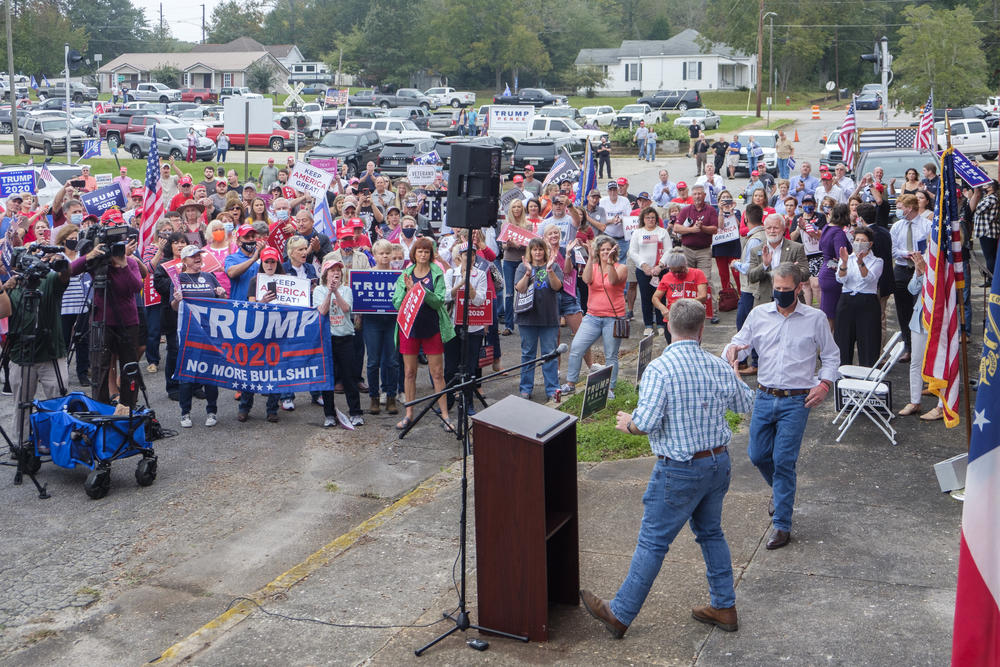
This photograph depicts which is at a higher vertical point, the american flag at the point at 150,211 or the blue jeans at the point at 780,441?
the american flag at the point at 150,211

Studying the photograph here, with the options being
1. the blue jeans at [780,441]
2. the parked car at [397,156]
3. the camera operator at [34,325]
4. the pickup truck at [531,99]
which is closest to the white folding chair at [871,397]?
the blue jeans at [780,441]

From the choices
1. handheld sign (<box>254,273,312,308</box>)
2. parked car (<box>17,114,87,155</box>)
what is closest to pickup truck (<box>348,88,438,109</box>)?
parked car (<box>17,114,87,155</box>)

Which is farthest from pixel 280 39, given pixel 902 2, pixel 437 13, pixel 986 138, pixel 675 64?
pixel 986 138

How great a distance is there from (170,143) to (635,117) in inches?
1049

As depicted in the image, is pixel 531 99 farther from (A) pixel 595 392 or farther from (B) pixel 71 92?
(A) pixel 595 392

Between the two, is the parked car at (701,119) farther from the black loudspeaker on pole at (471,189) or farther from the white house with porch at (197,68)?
the black loudspeaker on pole at (471,189)

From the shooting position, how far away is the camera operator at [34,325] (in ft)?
30.2

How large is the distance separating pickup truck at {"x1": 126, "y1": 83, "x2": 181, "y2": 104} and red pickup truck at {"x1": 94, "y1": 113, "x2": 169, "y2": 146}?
97.9ft

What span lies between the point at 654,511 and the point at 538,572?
711 millimetres

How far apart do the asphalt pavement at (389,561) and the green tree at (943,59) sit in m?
32.8

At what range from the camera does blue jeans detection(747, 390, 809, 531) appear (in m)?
6.98

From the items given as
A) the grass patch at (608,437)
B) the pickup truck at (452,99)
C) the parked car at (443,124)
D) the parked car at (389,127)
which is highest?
the pickup truck at (452,99)

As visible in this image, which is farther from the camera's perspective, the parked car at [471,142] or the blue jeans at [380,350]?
the parked car at [471,142]

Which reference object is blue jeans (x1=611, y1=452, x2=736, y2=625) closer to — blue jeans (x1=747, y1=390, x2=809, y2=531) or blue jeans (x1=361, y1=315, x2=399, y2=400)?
blue jeans (x1=747, y1=390, x2=809, y2=531)
